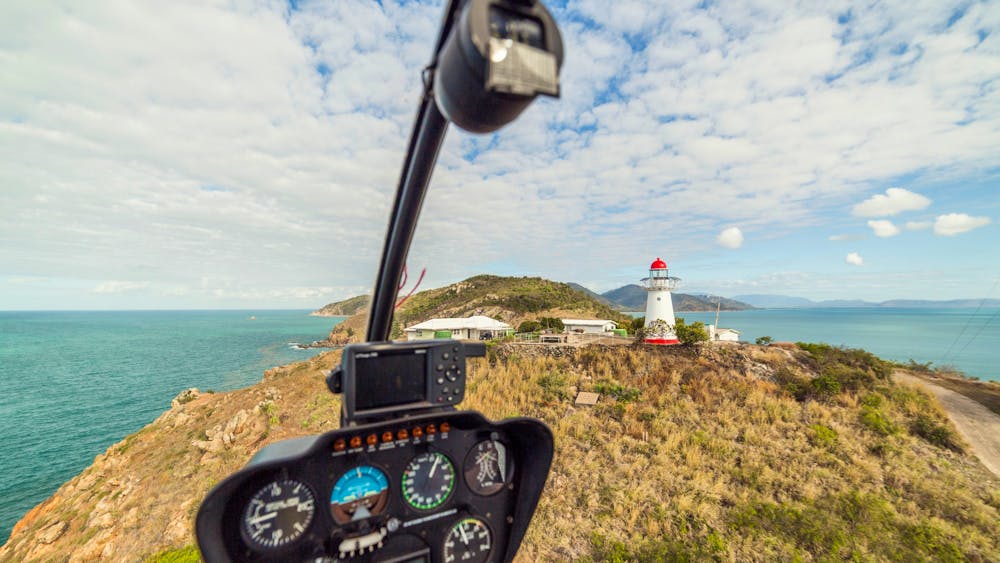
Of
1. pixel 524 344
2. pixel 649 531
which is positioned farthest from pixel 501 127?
pixel 524 344

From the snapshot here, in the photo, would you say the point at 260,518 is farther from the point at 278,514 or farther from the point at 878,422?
the point at 878,422

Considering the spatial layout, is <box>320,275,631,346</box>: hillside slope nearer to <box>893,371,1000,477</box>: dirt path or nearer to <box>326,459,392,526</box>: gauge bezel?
<box>893,371,1000,477</box>: dirt path

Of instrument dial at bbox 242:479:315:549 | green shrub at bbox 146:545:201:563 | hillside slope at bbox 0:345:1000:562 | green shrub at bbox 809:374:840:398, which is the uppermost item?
instrument dial at bbox 242:479:315:549

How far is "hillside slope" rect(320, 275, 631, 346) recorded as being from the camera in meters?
39.1

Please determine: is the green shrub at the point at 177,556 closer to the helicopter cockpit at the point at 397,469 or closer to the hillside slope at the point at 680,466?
the hillside slope at the point at 680,466

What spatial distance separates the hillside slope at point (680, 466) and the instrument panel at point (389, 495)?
353cm

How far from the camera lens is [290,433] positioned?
1040 cm

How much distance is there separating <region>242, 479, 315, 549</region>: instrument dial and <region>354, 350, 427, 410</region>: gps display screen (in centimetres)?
63

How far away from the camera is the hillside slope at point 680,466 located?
18.0 feet

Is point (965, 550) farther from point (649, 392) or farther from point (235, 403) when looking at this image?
point (235, 403)

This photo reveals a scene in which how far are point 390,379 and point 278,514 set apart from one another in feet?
3.11

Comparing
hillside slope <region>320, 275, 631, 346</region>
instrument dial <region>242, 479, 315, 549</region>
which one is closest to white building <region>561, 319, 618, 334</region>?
hillside slope <region>320, 275, 631, 346</region>

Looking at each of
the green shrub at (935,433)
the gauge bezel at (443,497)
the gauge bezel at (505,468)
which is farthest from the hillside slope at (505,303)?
the gauge bezel at (443,497)

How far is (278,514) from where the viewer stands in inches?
76.5
